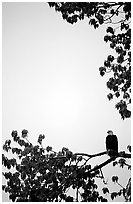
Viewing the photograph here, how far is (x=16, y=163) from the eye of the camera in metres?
5.25

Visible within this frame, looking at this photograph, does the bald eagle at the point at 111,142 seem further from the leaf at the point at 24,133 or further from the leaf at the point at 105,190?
the leaf at the point at 24,133

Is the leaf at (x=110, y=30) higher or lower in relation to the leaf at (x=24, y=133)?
higher

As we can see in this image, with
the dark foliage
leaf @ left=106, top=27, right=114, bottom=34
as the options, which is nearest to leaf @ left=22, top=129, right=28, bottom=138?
the dark foliage

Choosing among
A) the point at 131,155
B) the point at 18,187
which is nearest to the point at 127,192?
the point at 131,155

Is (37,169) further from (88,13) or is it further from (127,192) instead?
(88,13)

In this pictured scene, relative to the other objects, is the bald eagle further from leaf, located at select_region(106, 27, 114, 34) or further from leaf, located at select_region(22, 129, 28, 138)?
leaf, located at select_region(106, 27, 114, 34)

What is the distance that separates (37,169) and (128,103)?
2540 millimetres

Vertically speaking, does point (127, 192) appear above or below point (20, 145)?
below

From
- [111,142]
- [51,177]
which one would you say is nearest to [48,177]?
[51,177]

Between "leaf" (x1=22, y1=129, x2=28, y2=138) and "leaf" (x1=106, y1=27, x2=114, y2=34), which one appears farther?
"leaf" (x1=22, y1=129, x2=28, y2=138)

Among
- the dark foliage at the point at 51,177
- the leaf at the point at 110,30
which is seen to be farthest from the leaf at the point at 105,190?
the leaf at the point at 110,30

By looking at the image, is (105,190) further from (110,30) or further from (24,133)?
(110,30)

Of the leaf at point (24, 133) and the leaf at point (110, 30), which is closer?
the leaf at point (110, 30)

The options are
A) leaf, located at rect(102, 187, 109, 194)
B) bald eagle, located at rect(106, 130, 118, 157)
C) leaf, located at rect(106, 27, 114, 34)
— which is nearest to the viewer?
leaf, located at rect(106, 27, 114, 34)
